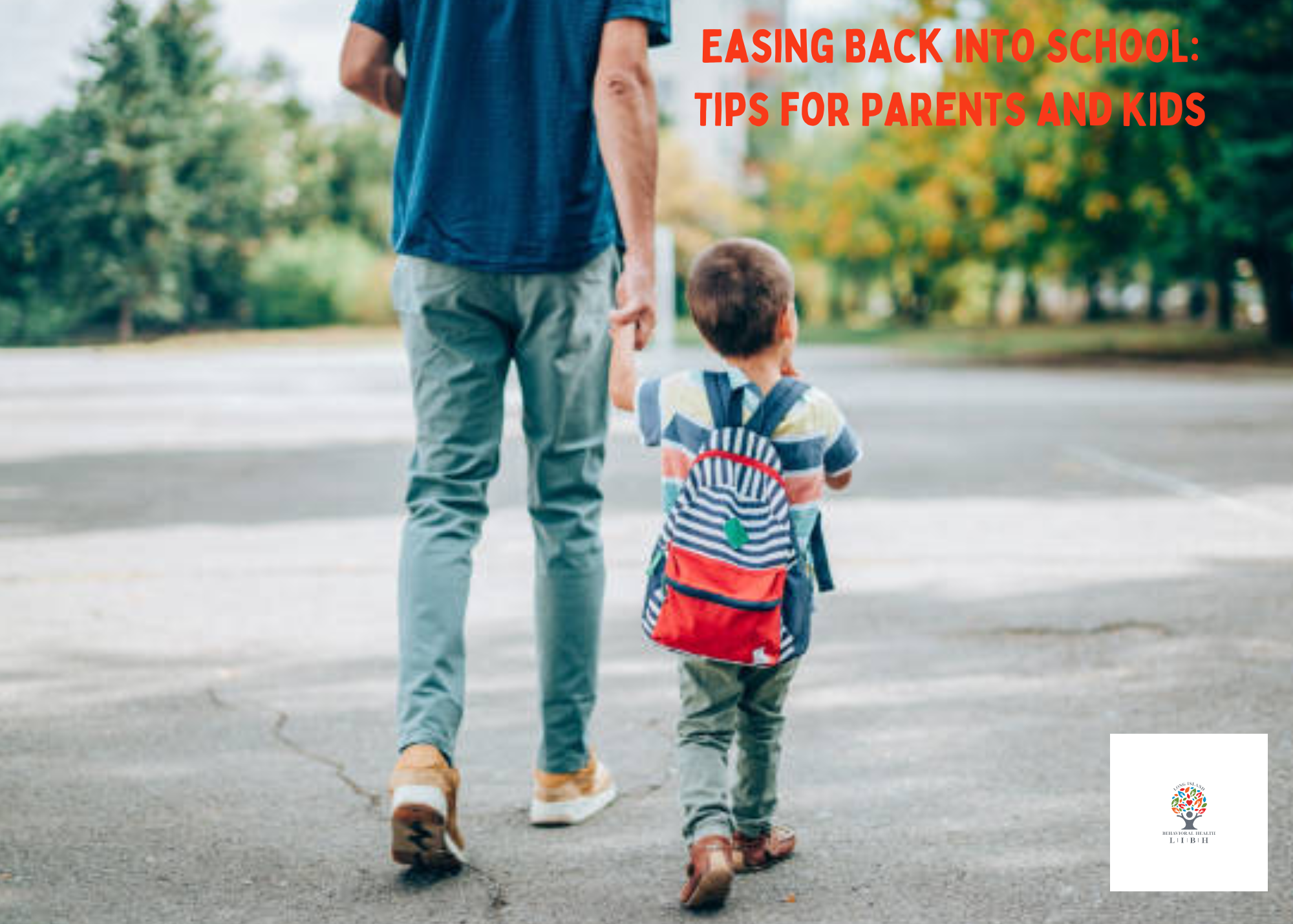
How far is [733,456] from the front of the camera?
2826mm

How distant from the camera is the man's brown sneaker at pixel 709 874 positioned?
106 inches

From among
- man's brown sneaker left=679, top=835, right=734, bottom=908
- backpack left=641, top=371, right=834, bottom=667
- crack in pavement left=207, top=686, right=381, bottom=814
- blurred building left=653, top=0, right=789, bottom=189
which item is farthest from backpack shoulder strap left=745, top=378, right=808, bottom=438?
blurred building left=653, top=0, right=789, bottom=189

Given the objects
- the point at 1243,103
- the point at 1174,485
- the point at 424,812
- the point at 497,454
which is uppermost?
the point at 1243,103

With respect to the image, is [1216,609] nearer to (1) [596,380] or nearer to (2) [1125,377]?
(1) [596,380]

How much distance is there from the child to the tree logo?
0.89 m

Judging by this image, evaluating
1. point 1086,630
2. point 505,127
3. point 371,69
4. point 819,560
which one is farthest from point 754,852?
point 1086,630

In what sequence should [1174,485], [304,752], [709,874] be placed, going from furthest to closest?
[1174,485]
[304,752]
[709,874]

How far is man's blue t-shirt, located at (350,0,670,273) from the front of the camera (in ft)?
10.2

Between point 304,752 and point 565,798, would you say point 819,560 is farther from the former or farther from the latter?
point 304,752

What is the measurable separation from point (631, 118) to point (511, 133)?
25 cm

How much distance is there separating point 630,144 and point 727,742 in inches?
46.8

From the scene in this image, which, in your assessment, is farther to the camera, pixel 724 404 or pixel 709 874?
pixel 724 404

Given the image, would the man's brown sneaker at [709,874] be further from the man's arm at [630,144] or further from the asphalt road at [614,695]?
the man's arm at [630,144]

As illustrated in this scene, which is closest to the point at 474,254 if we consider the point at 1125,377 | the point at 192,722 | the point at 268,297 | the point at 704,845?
the point at 704,845
